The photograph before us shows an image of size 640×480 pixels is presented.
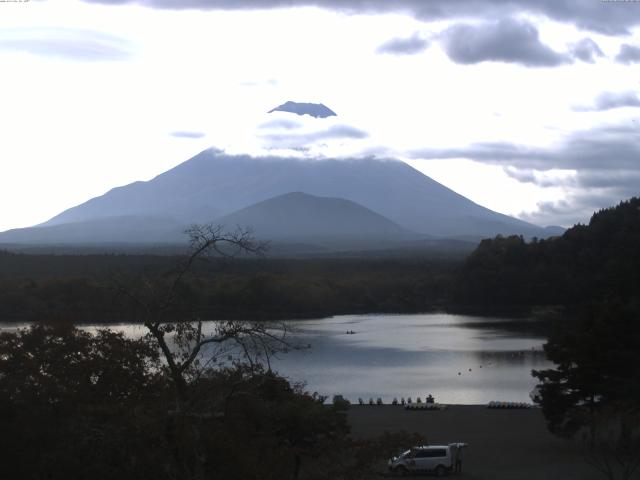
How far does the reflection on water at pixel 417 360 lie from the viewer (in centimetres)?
2070

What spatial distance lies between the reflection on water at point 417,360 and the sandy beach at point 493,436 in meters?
2.40

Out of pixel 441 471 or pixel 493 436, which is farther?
pixel 493 436

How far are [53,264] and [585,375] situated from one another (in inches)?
1797

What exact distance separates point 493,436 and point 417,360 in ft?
39.6

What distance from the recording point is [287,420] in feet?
29.5

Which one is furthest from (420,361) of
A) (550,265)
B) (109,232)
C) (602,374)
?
(109,232)

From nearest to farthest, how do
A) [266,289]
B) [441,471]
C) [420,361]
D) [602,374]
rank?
[441,471]
[602,374]
[420,361]
[266,289]

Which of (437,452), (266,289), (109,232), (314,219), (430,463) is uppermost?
(314,219)

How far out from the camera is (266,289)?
4159 cm

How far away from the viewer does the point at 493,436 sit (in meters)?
14.0

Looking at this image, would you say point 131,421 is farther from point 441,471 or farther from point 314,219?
point 314,219

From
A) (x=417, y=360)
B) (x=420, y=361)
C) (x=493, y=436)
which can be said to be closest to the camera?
(x=493, y=436)

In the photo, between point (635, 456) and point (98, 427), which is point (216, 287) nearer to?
point (635, 456)

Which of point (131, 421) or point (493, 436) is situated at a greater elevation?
Answer: point (131, 421)
